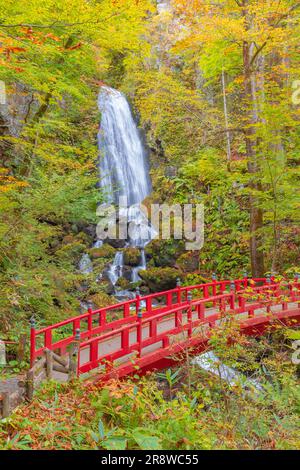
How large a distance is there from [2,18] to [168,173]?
13608 millimetres

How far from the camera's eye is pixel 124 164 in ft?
68.0

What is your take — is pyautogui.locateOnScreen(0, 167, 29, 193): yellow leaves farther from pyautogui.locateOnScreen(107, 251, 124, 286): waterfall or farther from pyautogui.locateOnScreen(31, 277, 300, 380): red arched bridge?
pyautogui.locateOnScreen(107, 251, 124, 286): waterfall

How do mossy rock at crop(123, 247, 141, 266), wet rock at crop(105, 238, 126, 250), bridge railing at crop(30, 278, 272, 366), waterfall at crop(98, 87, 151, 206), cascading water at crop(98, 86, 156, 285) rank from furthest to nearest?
waterfall at crop(98, 87, 151, 206) → cascading water at crop(98, 86, 156, 285) → wet rock at crop(105, 238, 126, 250) → mossy rock at crop(123, 247, 141, 266) → bridge railing at crop(30, 278, 272, 366)

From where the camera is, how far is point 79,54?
937 cm

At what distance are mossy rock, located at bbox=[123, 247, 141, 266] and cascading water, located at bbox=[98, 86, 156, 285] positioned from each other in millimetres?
211

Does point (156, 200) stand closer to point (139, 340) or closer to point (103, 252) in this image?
point (103, 252)

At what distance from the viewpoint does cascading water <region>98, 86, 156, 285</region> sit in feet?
59.7

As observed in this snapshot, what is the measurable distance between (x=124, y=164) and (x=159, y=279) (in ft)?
26.4

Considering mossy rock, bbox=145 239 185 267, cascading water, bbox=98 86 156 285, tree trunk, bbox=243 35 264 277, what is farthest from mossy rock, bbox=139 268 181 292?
tree trunk, bbox=243 35 264 277

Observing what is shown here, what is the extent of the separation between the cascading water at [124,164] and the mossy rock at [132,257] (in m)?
0.21
